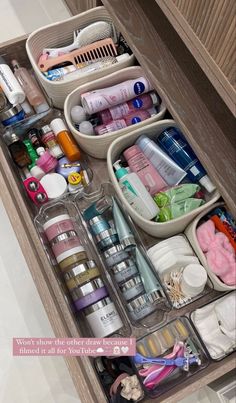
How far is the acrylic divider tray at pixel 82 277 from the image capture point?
0.84 meters

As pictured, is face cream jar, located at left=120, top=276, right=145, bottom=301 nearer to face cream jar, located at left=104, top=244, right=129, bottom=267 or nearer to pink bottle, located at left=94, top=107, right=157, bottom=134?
face cream jar, located at left=104, top=244, right=129, bottom=267

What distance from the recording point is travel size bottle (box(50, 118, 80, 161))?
0.99m

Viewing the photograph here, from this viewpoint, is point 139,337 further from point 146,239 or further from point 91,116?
point 91,116

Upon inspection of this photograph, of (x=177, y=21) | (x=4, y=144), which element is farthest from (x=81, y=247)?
(x=177, y=21)

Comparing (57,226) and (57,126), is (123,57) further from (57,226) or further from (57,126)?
(57,226)

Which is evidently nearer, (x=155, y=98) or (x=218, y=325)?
(x=218, y=325)

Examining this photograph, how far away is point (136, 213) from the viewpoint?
2.88 feet

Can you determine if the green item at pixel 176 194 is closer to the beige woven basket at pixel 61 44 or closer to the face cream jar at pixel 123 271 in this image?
the face cream jar at pixel 123 271

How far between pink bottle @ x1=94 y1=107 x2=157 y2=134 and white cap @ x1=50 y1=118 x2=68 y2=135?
3.0 inches

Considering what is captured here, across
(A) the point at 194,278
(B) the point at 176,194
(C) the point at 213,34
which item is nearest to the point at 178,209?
(B) the point at 176,194

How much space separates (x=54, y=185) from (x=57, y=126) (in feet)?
0.47

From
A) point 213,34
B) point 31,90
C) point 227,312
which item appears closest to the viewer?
point 213,34

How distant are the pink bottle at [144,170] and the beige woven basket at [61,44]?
20 cm

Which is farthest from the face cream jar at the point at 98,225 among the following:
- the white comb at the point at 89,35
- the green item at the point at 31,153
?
the white comb at the point at 89,35
